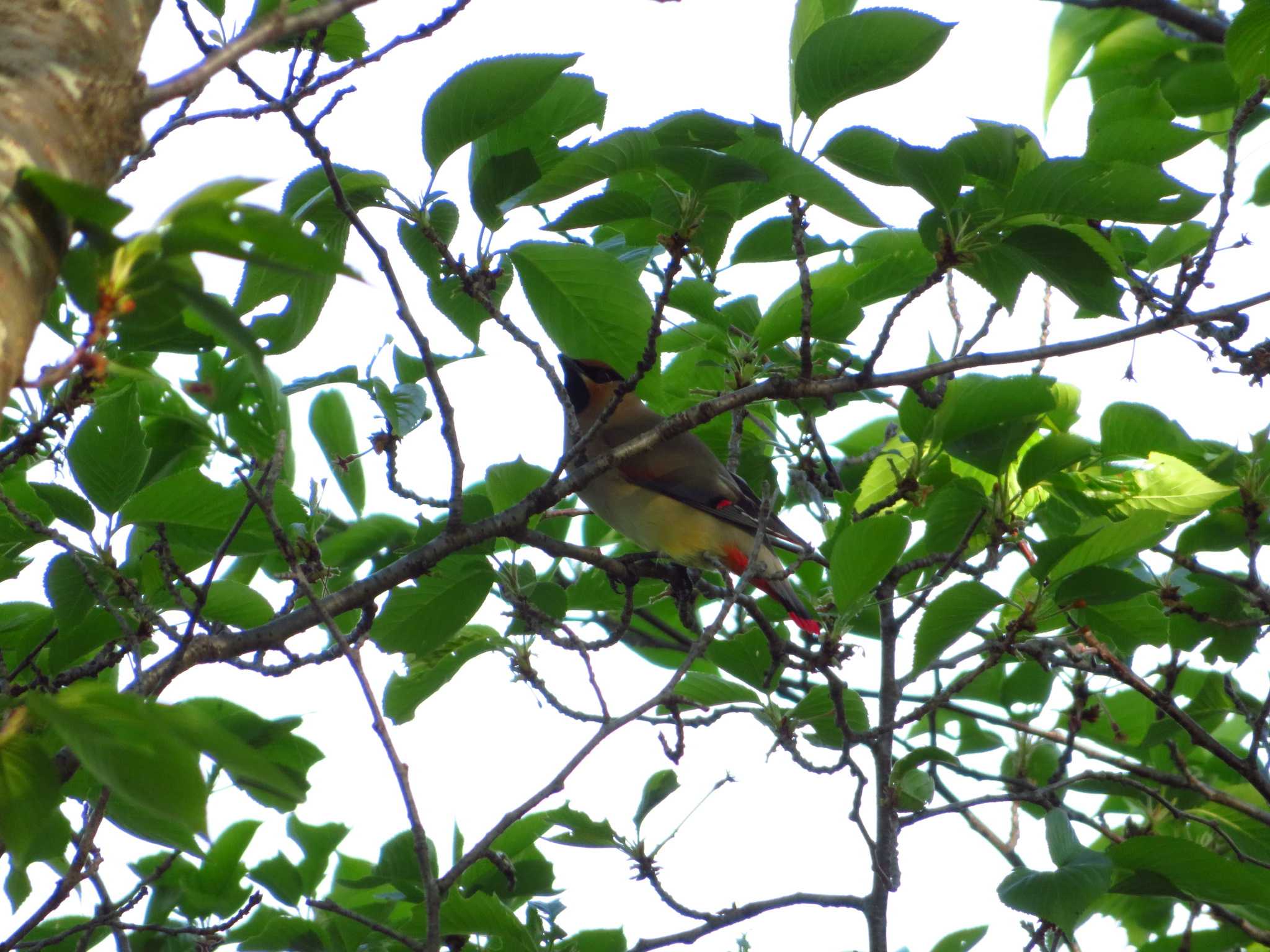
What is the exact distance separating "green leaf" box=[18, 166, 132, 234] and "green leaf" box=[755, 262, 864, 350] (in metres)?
1.96

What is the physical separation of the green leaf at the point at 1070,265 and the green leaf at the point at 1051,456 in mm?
730

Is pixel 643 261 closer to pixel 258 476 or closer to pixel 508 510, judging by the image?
pixel 508 510

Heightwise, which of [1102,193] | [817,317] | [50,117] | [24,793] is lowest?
[24,793]

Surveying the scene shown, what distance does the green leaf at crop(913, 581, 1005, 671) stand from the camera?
2998 mm

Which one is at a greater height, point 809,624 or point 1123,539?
point 809,624

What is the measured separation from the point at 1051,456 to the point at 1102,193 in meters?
0.98

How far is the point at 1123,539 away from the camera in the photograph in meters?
2.94

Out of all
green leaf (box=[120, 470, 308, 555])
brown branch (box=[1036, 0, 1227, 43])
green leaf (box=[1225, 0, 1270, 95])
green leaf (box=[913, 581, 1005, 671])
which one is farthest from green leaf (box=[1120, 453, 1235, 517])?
green leaf (box=[120, 470, 308, 555])

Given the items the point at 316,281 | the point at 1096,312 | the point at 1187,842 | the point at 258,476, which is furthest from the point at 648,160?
the point at 1187,842

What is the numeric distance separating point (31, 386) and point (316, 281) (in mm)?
1398

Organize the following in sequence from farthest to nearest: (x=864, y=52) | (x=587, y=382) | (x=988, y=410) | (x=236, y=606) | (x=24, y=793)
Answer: (x=587, y=382), (x=988, y=410), (x=236, y=606), (x=864, y=52), (x=24, y=793)

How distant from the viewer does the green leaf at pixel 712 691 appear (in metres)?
3.37

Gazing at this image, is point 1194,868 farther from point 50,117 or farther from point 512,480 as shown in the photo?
point 50,117

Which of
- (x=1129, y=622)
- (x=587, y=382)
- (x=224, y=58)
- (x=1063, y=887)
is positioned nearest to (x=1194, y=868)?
(x=1063, y=887)
